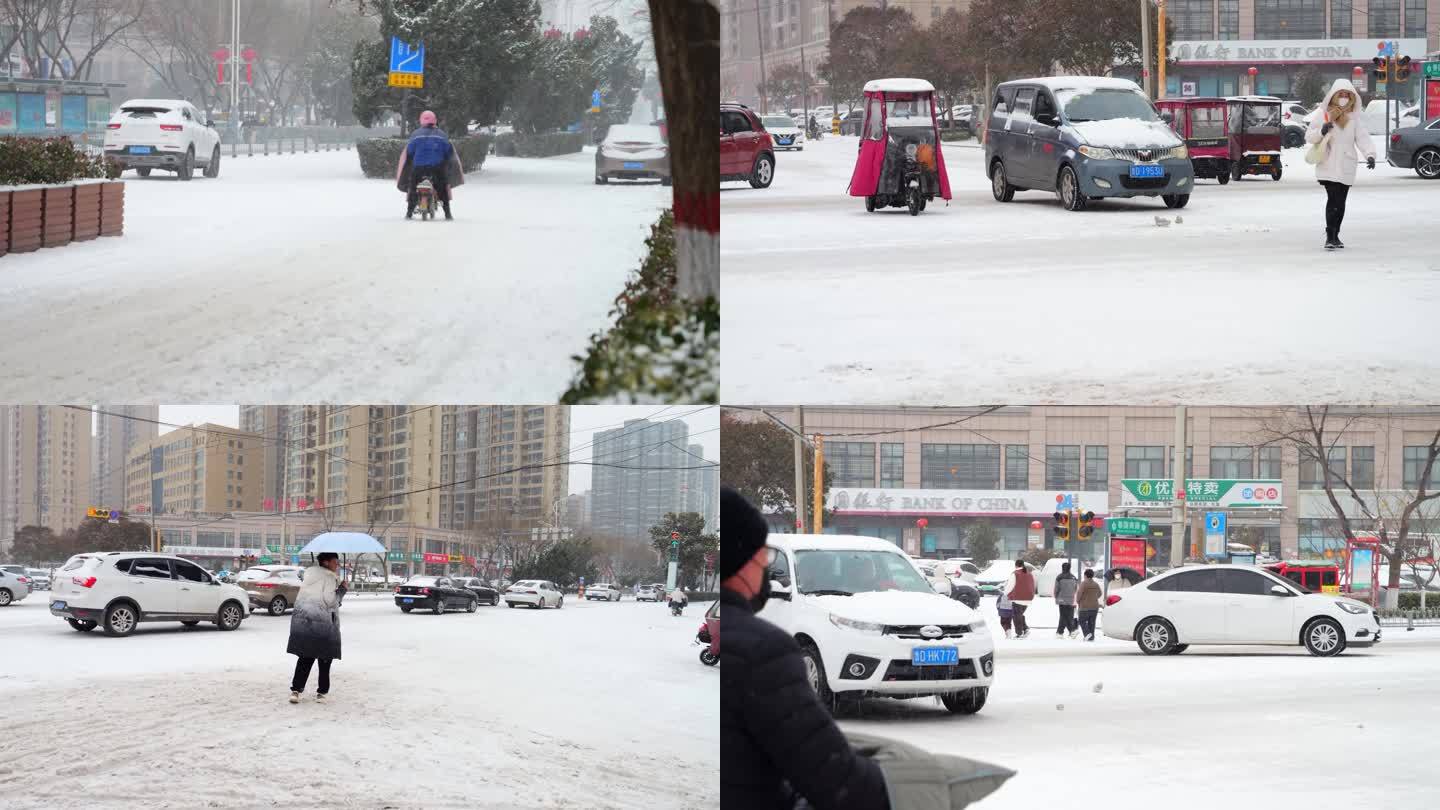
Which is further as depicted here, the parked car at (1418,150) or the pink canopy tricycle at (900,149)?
the parked car at (1418,150)

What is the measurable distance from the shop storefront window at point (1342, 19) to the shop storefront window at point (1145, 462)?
4728 mm

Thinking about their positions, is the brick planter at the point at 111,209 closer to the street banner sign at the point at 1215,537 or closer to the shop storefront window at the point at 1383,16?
the street banner sign at the point at 1215,537

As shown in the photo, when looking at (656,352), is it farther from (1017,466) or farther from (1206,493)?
(1206,493)

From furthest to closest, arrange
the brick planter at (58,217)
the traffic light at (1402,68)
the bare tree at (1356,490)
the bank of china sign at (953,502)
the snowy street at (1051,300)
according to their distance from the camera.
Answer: the traffic light at (1402,68) → the brick planter at (58,217) → the bare tree at (1356,490) → the snowy street at (1051,300) → the bank of china sign at (953,502)

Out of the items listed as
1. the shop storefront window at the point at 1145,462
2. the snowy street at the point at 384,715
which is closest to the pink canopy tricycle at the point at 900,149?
the shop storefront window at the point at 1145,462

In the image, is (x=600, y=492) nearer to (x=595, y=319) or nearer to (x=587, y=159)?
(x=595, y=319)

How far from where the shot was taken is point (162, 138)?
33.8ft

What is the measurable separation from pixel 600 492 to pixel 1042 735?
236 cm

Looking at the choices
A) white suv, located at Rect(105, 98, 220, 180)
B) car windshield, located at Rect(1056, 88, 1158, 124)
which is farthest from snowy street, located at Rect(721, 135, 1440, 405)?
white suv, located at Rect(105, 98, 220, 180)

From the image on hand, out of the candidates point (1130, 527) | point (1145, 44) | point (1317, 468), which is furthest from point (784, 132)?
point (1317, 468)

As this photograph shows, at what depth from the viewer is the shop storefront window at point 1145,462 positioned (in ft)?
26.1

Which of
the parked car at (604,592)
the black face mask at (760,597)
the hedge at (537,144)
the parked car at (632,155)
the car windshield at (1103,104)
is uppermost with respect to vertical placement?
the car windshield at (1103,104)

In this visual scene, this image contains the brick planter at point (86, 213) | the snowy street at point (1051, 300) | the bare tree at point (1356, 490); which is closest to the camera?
the snowy street at point (1051, 300)

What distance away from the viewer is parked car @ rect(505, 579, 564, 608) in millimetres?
5676
